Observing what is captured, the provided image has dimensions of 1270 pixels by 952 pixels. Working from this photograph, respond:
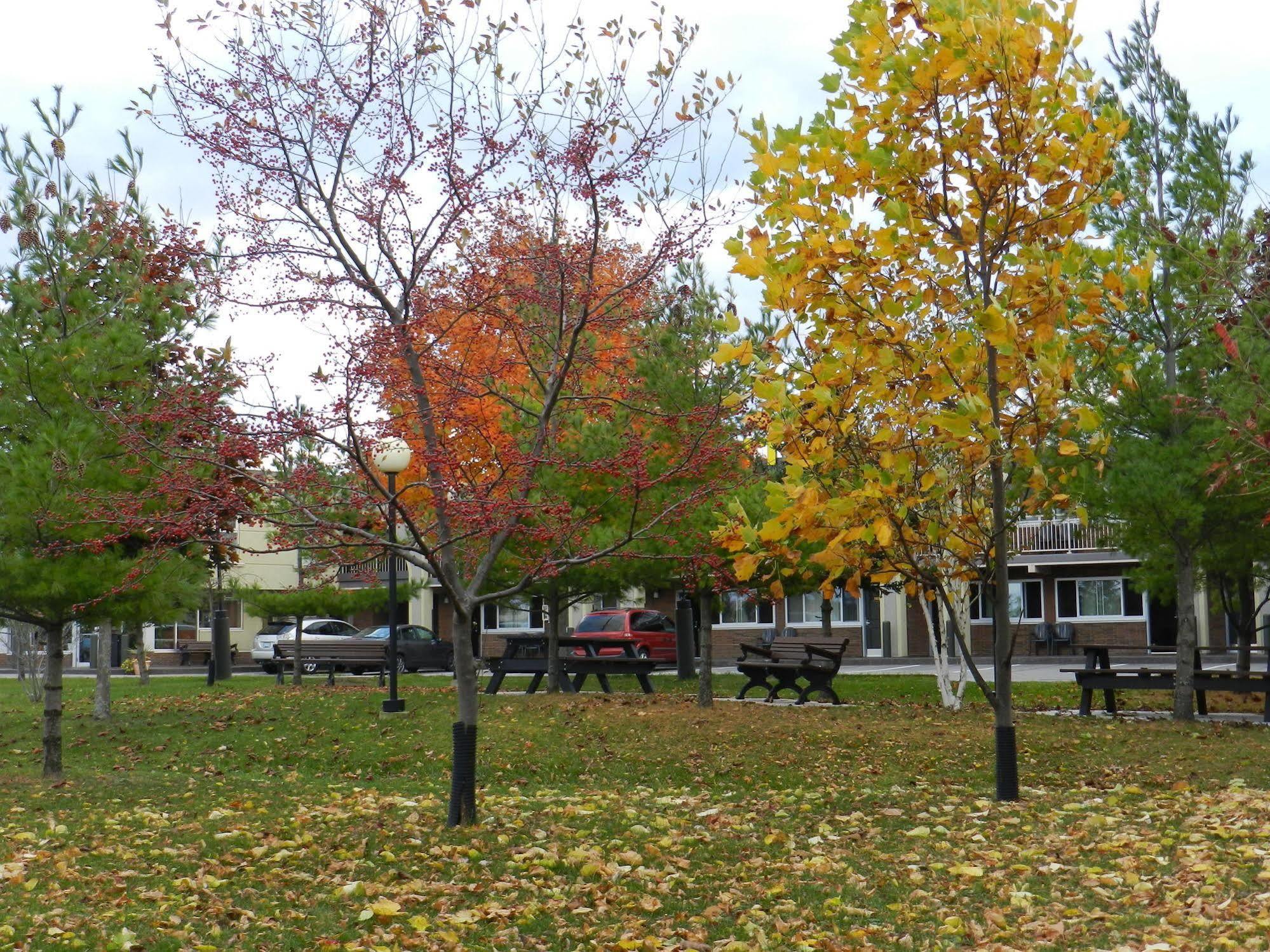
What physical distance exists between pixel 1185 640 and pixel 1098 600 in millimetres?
24506

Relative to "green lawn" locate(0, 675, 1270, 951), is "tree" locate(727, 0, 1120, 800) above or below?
above

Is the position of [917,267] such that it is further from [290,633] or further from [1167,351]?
[290,633]

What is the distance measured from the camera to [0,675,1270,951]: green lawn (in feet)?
17.7

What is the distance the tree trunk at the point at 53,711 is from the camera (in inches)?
456

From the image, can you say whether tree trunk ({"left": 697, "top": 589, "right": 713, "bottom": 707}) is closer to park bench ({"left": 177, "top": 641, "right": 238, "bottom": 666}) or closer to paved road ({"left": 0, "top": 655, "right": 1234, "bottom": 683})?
paved road ({"left": 0, "top": 655, "right": 1234, "bottom": 683})

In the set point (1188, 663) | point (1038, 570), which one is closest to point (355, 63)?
point (1188, 663)

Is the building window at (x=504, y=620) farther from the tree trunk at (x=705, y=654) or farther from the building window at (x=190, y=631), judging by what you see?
the tree trunk at (x=705, y=654)

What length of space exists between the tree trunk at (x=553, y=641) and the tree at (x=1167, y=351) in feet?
29.4

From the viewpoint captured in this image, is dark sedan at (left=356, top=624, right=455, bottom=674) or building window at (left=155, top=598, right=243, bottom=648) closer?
dark sedan at (left=356, top=624, right=455, bottom=674)

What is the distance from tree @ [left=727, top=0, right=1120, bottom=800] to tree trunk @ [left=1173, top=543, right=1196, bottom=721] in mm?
8097

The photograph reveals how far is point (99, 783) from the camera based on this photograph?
11.0 metres

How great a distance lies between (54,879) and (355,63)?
530cm

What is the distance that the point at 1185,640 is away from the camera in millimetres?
14938

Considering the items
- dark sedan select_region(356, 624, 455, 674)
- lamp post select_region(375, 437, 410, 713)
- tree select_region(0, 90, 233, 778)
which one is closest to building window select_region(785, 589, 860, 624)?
dark sedan select_region(356, 624, 455, 674)
